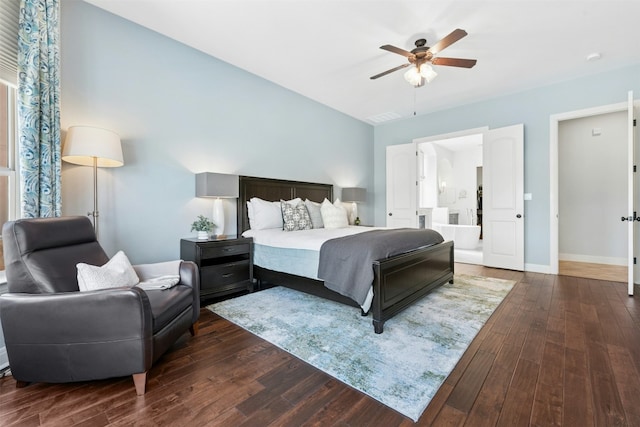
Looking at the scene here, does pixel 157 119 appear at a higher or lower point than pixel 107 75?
lower

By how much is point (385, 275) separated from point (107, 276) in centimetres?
209

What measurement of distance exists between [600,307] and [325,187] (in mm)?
4102

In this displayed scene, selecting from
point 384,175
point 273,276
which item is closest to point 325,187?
point 384,175

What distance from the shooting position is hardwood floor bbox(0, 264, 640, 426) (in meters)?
1.42

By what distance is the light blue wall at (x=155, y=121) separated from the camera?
106 inches

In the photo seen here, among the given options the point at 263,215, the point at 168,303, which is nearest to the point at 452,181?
the point at 263,215

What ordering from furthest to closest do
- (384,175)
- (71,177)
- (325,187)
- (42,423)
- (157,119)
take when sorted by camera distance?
(384,175) → (325,187) → (157,119) → (71,177) → (42,423)

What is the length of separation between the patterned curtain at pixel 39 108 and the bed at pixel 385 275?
2.05m

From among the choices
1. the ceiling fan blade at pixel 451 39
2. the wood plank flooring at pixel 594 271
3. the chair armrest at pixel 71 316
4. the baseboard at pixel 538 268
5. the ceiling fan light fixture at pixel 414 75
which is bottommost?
the wood plank flooring at pixel 594 271

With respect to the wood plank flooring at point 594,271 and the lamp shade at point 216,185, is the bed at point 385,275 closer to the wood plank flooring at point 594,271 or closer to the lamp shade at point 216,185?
the lamp shade at point 216,185

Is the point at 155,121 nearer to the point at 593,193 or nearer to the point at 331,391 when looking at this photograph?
the point at 331,391

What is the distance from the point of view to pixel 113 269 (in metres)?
1.94

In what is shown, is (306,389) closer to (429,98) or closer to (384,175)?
(429,98)

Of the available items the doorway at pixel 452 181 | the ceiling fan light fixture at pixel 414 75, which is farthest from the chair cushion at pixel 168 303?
the doorway at pixel 452 181
